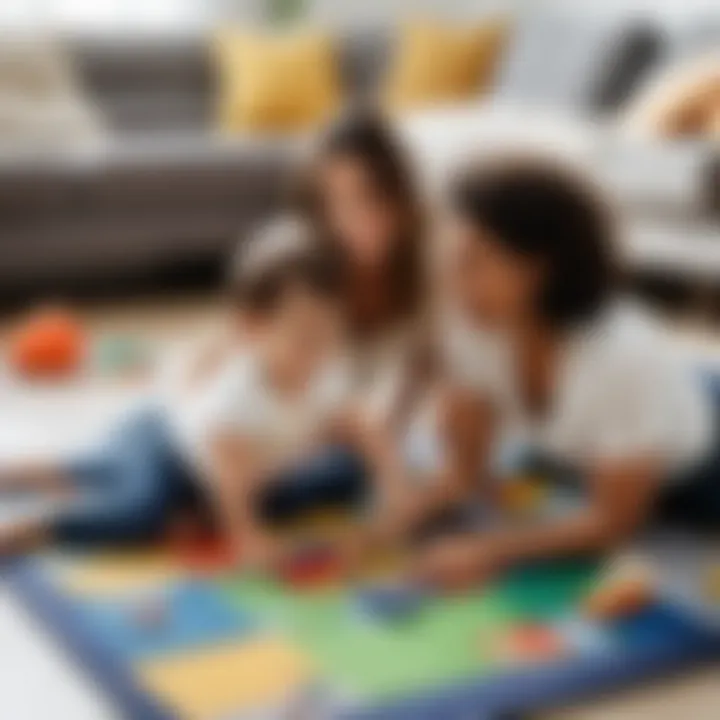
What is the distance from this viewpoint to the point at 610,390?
5.82ft

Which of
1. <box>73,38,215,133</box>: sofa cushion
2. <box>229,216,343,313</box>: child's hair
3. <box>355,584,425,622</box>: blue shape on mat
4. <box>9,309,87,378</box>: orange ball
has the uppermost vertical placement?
<box>73,38,215,133</box>: sofa cushion

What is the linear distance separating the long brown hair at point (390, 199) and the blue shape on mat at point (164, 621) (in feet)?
1.19

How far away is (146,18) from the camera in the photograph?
3.95 m

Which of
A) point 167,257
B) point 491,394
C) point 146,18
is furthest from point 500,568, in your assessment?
point 146,18

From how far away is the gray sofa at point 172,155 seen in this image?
2885 millimetres

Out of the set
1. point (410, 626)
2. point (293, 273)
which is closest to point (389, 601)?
point (410, 626)

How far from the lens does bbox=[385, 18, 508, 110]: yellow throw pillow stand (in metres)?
3.56

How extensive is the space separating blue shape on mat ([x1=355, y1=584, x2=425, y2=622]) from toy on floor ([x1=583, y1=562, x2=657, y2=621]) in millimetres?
194

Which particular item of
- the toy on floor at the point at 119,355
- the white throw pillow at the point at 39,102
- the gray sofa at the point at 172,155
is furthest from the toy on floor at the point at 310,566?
the white throw pillow at the point at 39,102

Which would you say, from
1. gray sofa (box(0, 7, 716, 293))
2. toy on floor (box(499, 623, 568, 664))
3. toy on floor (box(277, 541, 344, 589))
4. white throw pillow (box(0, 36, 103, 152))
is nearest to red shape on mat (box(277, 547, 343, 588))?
toy on floor (box(277, 541, 344, 589))

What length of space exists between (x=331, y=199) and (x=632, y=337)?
0.41m

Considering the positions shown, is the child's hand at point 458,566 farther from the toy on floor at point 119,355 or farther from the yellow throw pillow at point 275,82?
the yellow throw pillow at point 275,82

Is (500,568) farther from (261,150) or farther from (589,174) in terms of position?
(261,150)

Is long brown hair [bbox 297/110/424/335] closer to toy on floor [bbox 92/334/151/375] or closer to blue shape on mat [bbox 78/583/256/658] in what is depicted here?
blue shape on mat [bbox 78/583/256/658]
